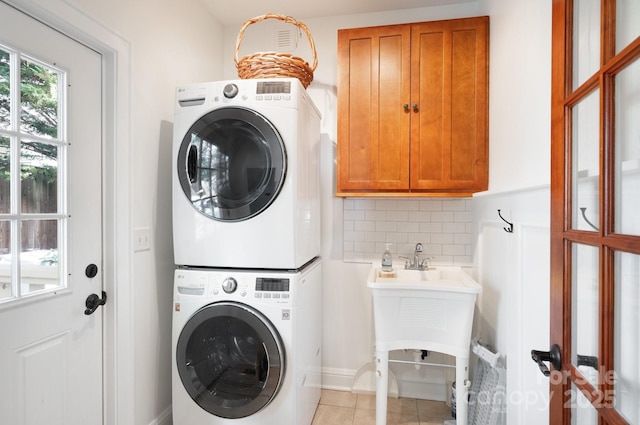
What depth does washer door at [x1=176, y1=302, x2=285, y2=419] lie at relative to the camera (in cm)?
157

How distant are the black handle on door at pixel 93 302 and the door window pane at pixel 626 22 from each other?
195cm

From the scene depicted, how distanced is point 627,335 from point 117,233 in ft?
5.93

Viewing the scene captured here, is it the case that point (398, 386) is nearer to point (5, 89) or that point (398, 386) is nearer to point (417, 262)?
point (417, 262)

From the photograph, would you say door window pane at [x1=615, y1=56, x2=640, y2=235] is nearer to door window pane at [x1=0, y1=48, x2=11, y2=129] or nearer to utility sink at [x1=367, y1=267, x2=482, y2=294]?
utility sink at [x1=367, y1=267, x2=482, y2=294]

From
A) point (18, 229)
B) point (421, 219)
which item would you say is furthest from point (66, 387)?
point (421, 219)

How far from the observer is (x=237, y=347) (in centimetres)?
162

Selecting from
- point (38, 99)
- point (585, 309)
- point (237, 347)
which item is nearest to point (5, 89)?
point (38, 99)

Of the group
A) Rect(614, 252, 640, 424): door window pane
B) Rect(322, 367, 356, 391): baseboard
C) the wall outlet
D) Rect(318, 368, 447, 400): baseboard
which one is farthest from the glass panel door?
the wall outlet

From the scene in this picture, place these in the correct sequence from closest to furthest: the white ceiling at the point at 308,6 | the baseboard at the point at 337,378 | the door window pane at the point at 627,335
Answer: the door window pane at the point at 627,335
the white ceiling at the point at 308,6
the baseboard at the point at 337,378

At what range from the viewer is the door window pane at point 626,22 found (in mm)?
596

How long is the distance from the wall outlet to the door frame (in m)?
0.04

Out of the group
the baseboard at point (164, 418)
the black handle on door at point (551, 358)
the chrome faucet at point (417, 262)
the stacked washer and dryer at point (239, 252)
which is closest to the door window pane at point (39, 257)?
the stacked washer and dryer at point (239, 252)

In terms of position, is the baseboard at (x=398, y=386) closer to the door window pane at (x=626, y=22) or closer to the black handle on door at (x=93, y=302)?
the black handle on door at (x=93, y=302)

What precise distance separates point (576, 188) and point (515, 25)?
1.04 metres
